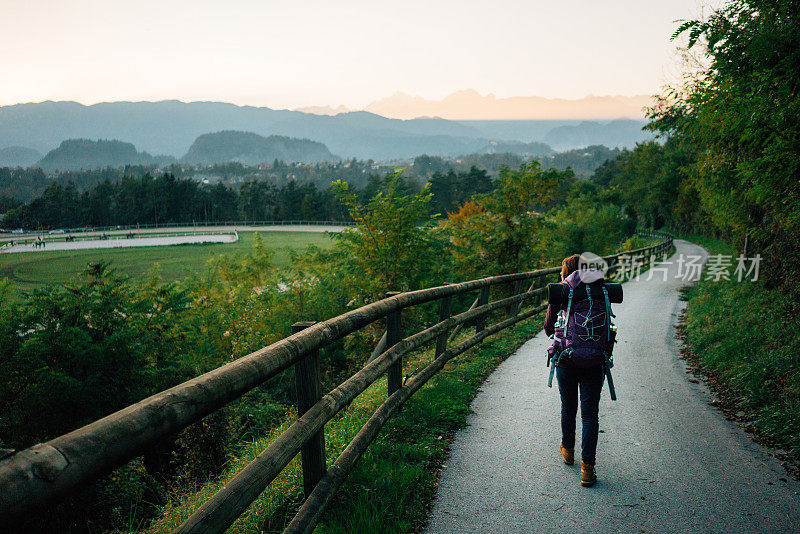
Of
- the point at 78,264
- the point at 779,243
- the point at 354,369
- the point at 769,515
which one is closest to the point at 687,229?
the point at 779,243

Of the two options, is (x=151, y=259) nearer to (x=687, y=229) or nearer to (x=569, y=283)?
(x=569, y=283)

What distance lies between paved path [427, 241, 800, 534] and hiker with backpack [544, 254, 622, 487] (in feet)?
1.31

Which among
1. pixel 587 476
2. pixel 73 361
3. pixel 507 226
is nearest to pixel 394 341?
pixel 587 476

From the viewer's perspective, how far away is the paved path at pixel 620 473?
3.39m

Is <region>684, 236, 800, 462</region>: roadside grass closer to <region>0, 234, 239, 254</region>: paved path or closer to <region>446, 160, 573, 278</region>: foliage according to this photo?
<region>446, 160, 573, 278</region>: foliage

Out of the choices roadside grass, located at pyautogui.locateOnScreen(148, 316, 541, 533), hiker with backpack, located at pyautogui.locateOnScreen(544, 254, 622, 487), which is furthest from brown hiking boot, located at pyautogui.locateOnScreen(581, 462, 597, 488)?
roadside grass, located at pyautogui.locateOnScreen(148, 316, 541, 533)

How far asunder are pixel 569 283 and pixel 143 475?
7.01 metres

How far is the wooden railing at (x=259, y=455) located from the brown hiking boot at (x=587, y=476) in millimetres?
1755

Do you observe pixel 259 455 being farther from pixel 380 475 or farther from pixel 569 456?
pixel 569 456

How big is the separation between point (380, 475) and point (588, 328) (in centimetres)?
207

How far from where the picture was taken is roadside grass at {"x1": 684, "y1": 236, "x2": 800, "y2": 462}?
5061 millimetres

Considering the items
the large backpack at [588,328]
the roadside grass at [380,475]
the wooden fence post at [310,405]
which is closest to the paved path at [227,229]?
the roadside grass at [380,475]

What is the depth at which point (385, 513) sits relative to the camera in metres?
3.22

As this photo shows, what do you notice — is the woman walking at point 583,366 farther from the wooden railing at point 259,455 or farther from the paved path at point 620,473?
the wooden railing at point 259,455
